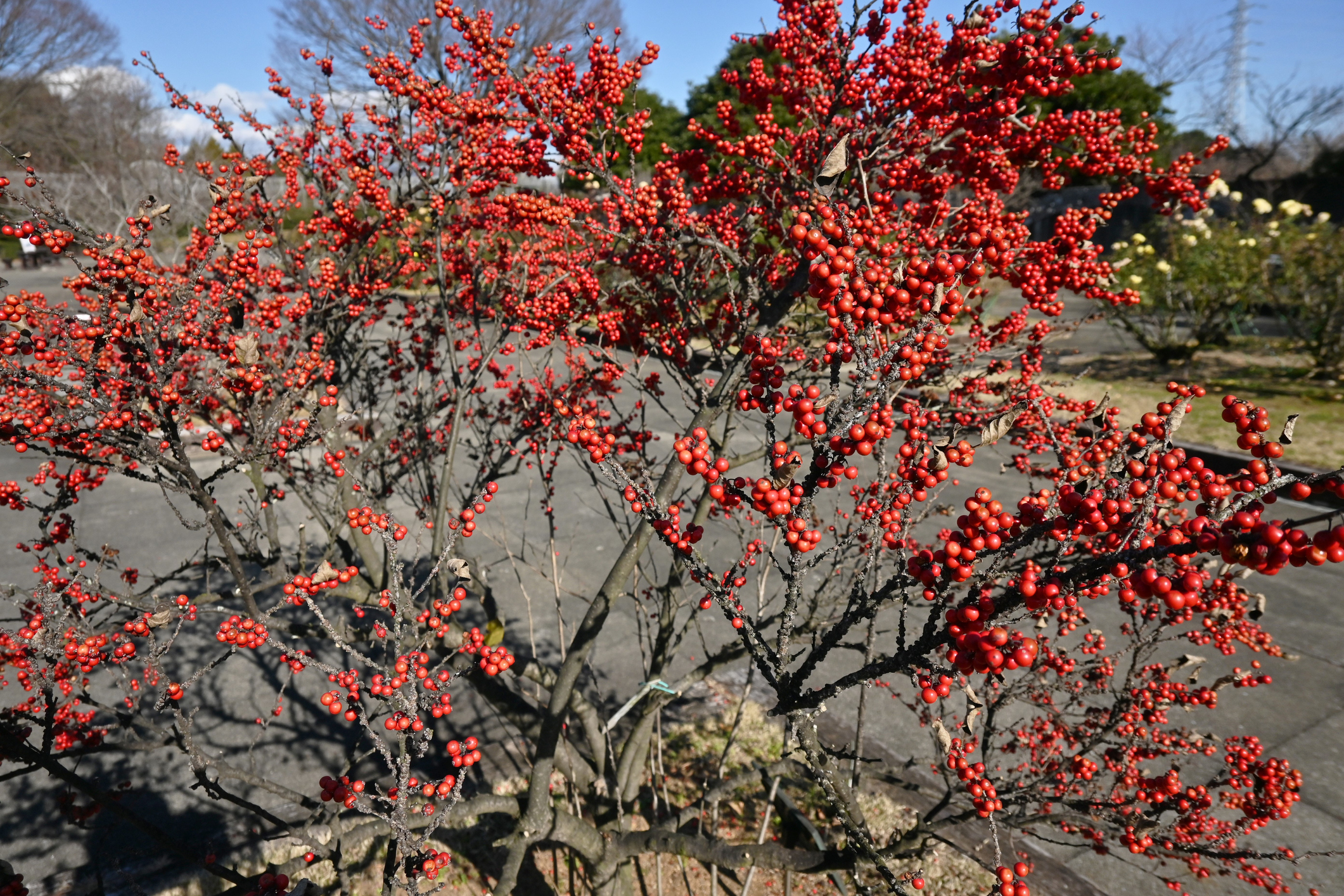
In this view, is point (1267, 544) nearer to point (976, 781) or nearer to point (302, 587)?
point (976, 781)

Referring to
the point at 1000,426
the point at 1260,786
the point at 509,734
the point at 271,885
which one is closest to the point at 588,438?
the point at 1000,426

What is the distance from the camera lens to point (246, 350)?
8.84ft

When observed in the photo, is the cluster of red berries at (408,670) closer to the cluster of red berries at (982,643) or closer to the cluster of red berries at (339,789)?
the cluster of red berries at (339,789)

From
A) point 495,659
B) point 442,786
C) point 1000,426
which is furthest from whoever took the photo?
point 495,659

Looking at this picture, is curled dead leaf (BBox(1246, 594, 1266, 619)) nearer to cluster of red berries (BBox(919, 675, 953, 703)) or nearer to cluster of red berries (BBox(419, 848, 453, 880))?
cluster of red berries (BBox(919, 675, 953, 703))

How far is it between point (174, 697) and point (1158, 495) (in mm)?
3253

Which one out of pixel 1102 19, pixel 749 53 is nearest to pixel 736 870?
pixel 1102 19

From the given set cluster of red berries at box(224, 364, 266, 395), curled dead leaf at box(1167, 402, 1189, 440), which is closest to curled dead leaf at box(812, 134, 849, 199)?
curled dead leaf at box(1167, 402, 1189, 440)

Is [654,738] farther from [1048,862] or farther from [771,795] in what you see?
[1048,862]

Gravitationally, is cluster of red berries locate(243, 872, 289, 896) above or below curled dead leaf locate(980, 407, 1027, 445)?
below

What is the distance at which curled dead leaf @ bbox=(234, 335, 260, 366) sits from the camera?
2.68 metres

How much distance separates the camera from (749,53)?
789 inches

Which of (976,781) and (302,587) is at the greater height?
(302,587)

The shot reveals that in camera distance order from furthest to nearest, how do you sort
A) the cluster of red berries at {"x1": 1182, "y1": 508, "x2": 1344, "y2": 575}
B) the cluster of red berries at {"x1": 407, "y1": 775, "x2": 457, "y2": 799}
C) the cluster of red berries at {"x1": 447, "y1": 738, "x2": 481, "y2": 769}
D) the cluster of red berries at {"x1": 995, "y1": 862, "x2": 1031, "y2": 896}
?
the cluster of red berries at {"x1": 447, "y1": 738, "x2": 481, "y2": 769}
the cluster of red berries at {"x1": 407, "y1": 775, "x2": 457, "y2": 799}
the cluster of red berries at {"x1": 995, "y1": 862, "x2": 1031, "y2": 896}
the cluster of red berries at {"x1": 1182, "y1": 508, "x2": 1344, "y2": 575}
